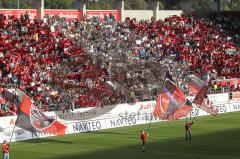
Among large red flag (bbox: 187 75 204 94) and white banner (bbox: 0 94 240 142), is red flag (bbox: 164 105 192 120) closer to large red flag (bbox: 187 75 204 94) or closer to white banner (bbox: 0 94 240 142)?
white banner (bbox: 0 94 240 142)

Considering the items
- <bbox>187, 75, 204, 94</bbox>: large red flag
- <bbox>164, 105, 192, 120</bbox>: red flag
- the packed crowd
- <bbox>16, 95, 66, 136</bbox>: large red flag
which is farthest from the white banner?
<bbox>164, 105, 192, 120</bbox>: red flag

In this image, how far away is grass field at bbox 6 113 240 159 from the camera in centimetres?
4131

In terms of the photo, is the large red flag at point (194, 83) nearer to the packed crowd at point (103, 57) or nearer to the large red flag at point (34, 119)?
the packed crowd at point (103, 57)

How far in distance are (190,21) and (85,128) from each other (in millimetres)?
29043

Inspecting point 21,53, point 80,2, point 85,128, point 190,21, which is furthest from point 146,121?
point 190,21

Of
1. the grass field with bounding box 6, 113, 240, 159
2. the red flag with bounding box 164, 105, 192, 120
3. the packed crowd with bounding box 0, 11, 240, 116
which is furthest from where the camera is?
the packed crowd with bounding box 0, 11, 240, 116

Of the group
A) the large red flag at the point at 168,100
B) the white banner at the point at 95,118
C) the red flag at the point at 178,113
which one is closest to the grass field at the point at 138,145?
the white banner at the point at 95,118

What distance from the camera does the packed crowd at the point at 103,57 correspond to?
55.4 meters

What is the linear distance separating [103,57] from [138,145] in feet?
63.1

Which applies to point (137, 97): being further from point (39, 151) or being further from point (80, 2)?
point (39, 151)

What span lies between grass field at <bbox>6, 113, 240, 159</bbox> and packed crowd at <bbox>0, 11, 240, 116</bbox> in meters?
3.96

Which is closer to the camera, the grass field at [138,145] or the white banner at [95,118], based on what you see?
the grass field at [138,145]

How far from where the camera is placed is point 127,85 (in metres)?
61.3

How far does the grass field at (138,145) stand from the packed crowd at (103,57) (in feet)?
13.0
